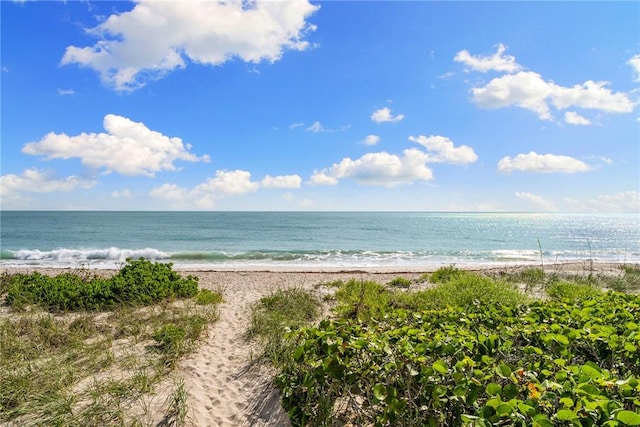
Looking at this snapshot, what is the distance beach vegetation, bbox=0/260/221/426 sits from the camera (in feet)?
15.1

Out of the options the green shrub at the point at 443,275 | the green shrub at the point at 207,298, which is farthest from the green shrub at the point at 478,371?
the green shrub at the point at 443,275

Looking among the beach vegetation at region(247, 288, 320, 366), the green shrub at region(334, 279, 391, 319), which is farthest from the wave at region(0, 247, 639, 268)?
the beach vegetation at region(247, 288, 320, 366)

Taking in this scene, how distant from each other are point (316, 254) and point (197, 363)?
2725cm

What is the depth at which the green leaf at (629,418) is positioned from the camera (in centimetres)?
194

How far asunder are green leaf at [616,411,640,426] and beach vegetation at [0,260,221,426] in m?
4.61

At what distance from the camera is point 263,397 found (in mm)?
5129

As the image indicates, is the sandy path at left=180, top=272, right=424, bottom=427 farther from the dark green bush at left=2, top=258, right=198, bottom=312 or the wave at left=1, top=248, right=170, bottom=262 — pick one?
the wave at left=1, top=248, right=170, bottom=262

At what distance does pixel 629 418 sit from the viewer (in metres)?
1.96

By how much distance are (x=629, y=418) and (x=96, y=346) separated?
305 inches

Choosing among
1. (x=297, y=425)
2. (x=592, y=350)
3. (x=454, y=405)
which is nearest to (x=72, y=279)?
(x=297, y=425)

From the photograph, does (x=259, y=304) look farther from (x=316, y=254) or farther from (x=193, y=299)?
(x=316, y=254)

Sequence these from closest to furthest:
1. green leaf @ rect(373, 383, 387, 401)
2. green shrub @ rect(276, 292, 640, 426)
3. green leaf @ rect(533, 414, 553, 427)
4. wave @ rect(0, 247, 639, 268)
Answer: green leaf @ rect(533, 414, 553, 427), green shrub @ rect(276, 292, 640, 426), green leaf @ rect(373, 383, 387, 401), wave @ rect(0, 247, 639, 268)

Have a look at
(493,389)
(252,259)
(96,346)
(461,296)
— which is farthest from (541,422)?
(252,259)

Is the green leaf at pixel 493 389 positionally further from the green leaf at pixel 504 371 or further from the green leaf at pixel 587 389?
the green leaf at pixel 587 389
